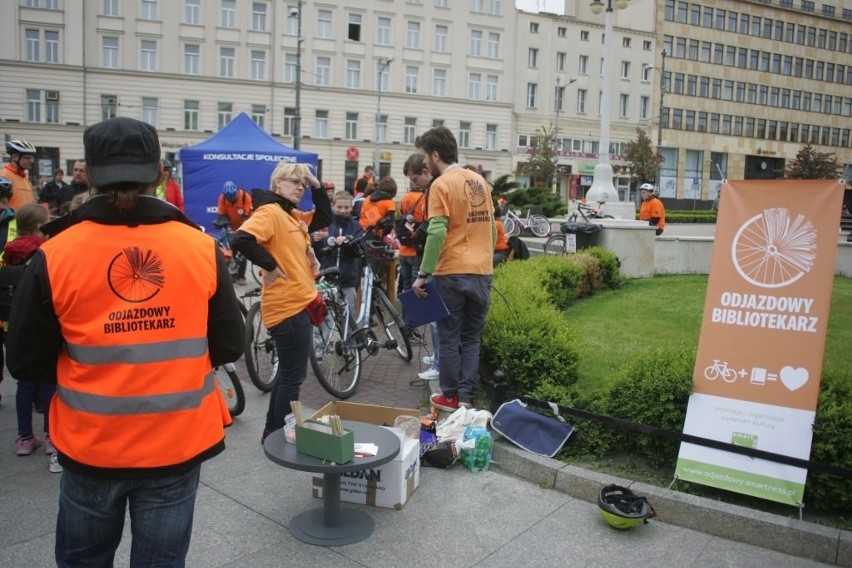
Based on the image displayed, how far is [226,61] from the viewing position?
48.4 metres

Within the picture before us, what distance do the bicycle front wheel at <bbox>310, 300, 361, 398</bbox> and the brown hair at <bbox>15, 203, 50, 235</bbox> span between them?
8.05 feet

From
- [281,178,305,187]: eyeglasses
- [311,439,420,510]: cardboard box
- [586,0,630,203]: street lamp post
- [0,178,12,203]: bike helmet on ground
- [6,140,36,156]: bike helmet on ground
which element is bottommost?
[311,439,420,510]: cardboard box

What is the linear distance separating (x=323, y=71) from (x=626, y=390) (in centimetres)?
4928

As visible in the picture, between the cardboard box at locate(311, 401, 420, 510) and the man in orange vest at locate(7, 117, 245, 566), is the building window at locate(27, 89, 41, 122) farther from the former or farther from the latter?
the man in orange vest at locate(7, 117, 245, 566)

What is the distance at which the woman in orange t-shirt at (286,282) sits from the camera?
180 inches

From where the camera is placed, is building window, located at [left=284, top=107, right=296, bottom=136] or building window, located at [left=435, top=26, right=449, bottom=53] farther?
building window, located at [left=435, top=26, right=449, bottom=53]

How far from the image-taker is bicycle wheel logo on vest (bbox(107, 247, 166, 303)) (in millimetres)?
2111

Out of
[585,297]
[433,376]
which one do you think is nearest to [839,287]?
[585,297]

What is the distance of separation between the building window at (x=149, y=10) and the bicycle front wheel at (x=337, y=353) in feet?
155

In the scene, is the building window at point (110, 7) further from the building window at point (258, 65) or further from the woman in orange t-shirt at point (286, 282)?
the woman in orange t-shirt at point (286, 282)

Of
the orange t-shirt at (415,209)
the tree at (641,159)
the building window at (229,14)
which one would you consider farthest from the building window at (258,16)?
the orange t-shirt at (415,209)

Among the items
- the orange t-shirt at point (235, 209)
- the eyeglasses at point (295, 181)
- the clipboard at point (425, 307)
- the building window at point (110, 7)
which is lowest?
the clipboard at point (425, 307)

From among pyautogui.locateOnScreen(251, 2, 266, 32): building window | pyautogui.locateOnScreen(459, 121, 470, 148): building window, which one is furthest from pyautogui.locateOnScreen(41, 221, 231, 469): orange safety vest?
pyautogui.locateOnScreen(459, 121, 470, 148): building window

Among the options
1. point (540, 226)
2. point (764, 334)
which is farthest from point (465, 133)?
point (764, 334)
